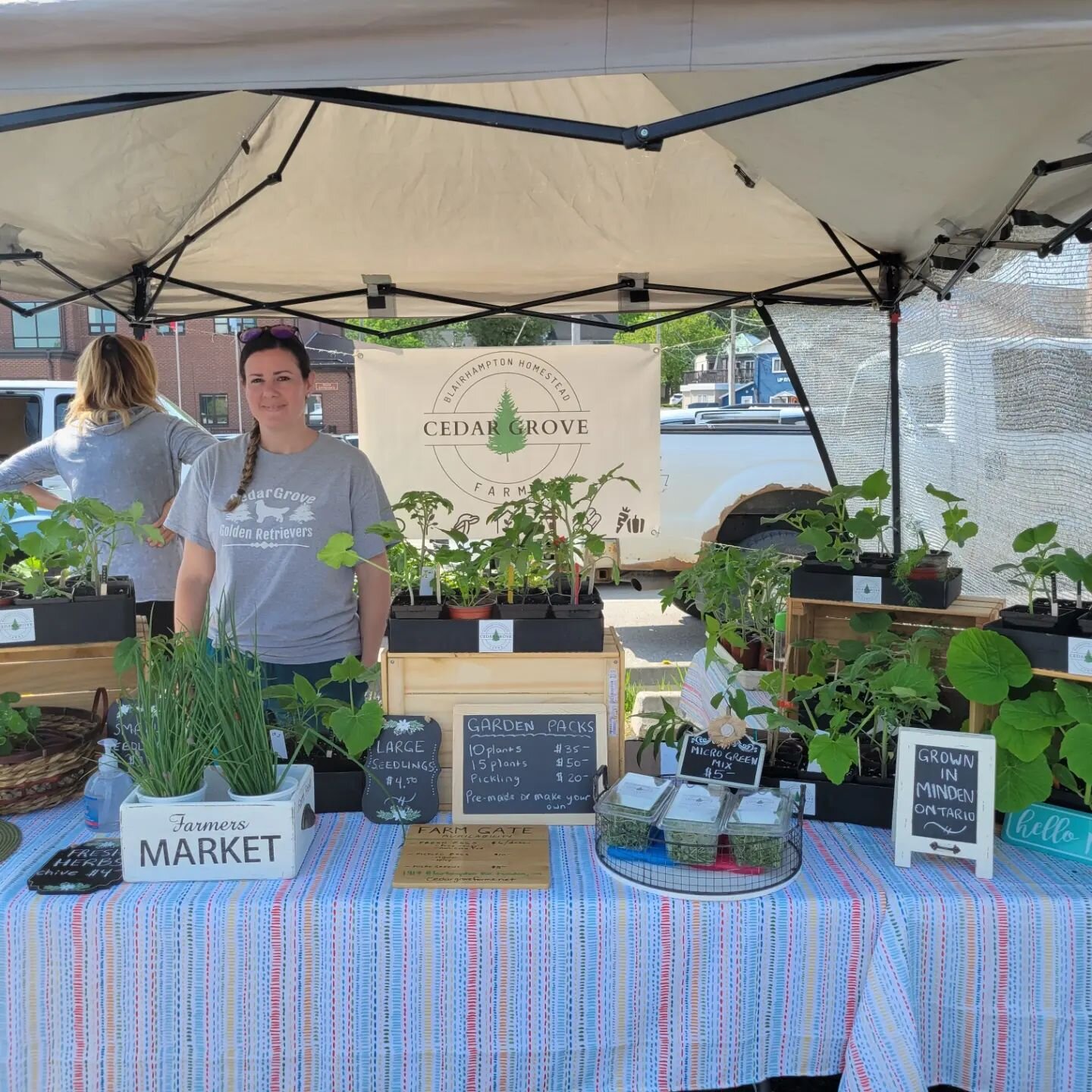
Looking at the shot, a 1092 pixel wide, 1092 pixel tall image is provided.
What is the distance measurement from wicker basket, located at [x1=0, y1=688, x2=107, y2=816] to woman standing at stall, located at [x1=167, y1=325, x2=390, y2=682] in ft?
1.37

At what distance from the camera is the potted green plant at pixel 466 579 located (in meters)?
1.59

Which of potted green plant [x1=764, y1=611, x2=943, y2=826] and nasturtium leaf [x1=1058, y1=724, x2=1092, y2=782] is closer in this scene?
nasturtium leaf [x1=1058, y1=724, x2=1092, y2=782]

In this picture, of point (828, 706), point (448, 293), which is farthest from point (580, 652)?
point (448, 293)

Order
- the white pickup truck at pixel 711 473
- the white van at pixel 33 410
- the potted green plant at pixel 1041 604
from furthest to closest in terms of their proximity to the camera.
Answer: the white pickup truck at pixel 711 473 → the white van at pixel 33 410 → the potted green plant at pixel 1041 604

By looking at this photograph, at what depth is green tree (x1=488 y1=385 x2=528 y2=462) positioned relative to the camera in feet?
15.1

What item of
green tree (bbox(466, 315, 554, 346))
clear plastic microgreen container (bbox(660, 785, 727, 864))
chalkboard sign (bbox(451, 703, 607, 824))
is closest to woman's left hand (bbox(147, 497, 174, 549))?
chalkboard sign (bbox(451, 703, 607, 824))

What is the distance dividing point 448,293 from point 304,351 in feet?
6.08

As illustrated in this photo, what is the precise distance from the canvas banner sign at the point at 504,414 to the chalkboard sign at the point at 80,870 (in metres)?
3.25

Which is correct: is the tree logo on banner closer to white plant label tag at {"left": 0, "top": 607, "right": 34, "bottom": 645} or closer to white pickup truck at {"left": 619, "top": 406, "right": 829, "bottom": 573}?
white pickup truck at {"left": 619, "top": 406, "right": 829, "bottom": 573}

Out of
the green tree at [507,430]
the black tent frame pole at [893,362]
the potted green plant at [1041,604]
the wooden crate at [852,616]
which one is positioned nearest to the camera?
the potted green plant at [1041,604]

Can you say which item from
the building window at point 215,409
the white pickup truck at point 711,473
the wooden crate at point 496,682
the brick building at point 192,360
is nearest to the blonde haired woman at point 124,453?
the wooden crate at point 496,682

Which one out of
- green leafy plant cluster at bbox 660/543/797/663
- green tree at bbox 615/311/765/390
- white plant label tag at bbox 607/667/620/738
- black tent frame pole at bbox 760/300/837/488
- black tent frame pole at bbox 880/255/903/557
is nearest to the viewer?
white plant label tag at bbox 607/667/620/738

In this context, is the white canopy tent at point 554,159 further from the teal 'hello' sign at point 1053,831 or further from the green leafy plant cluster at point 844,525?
the teal 'hello' sign at point 1053,831

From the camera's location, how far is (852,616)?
203 centimetres
